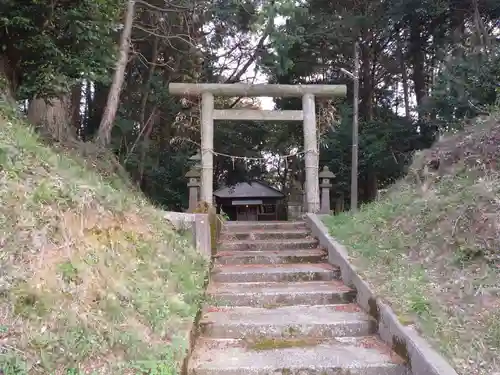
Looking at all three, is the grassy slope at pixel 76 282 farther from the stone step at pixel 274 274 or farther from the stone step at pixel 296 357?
the stone step at pixel 274 274

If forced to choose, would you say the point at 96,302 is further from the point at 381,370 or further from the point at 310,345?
the point at 381,370

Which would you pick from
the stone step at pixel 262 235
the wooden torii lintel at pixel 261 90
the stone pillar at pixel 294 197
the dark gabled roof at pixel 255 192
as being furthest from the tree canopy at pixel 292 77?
the stone step at pixel 262 235

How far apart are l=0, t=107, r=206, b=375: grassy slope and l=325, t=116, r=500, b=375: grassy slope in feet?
5.84

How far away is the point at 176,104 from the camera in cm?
1173

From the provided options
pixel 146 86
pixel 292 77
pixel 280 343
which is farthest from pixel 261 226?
pixel 292 77

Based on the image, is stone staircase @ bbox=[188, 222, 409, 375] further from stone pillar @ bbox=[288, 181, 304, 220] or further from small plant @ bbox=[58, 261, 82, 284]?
stone pillar @ bbox=[288, 181, 304, 220]

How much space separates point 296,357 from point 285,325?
0.43 metres

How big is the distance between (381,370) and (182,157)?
31.5ft

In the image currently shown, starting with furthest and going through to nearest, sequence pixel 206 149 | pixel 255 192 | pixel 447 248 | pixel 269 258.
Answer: pixel 255 192 < pixel 206 149 < pixel 269 258 < pixel 447 248

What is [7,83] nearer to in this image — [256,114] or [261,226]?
[261,226]

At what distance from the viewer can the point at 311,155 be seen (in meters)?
8.35

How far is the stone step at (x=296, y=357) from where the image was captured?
2.88 m

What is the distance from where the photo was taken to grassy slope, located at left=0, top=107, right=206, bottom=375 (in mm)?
2098

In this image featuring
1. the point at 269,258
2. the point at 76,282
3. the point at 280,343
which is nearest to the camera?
A: the point at 76,282
